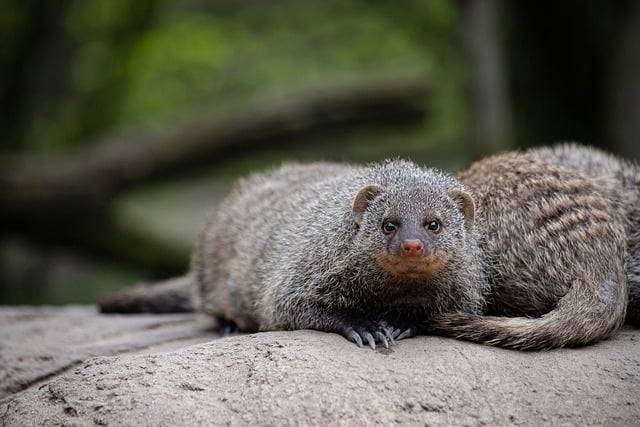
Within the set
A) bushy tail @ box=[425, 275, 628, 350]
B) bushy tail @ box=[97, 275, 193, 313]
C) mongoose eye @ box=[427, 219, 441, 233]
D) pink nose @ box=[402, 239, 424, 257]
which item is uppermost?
mongoose eye @ box=[427, 219, 441, 233]

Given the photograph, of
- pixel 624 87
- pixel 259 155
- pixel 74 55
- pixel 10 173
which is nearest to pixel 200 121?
pixel 259 155

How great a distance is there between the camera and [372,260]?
4363 millimetres

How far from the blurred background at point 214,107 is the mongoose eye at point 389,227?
4735 mm

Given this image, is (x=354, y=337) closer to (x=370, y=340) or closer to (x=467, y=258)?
(x=370, y=340)

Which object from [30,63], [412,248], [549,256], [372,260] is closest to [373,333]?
[372,260]

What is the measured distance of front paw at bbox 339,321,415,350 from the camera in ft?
13.6

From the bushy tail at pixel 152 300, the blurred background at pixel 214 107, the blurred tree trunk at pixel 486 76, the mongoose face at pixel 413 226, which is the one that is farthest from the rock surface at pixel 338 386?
the blurred background at pixel 214 107

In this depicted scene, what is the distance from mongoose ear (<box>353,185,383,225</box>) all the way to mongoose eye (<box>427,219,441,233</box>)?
35 cm

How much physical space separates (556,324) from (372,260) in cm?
95

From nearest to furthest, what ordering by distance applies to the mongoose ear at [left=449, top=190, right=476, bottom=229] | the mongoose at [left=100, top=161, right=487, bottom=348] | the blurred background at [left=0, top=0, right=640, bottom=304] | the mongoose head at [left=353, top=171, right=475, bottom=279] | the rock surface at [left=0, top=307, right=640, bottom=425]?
the rock surface at [left=0, top=307, right=640, bottom=425] → the mongoose head at [left=353, top=171, right=475, bottom=279] → the mongoose at [left=100, top=161, right=487, bottom=348] → the mongoose ear at [left=449, top=190, right=476, bottom=229] → the blurred background at [left=0, top=0, right=640, bottom=304]

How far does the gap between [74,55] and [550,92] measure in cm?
552

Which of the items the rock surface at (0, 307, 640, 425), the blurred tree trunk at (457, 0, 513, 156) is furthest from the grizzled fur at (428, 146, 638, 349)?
the blurred tree trunk at (457, 0, 513, 156)

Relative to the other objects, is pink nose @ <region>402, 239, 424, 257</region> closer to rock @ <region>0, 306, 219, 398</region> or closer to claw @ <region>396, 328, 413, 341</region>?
claw @ <region>396, 328, 413, 341</region>

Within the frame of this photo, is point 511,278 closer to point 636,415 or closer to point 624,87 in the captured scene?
point 636,415
